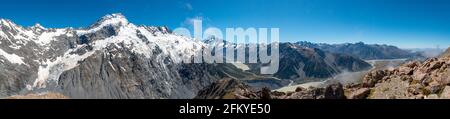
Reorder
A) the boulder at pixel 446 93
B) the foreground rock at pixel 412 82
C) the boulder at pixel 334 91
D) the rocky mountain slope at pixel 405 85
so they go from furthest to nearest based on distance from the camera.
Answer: the boulder at pixel 334 91, the rocky mountain slope at pixel 405 85, the foreground rock at pixel 412 82, the boulder at pixel 446 93

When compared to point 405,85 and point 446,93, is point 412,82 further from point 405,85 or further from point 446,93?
point 446,93

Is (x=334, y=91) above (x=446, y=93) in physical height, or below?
below

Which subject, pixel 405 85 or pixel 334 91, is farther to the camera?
pixel 334 91

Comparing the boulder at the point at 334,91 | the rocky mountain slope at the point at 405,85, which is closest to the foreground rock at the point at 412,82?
the rocky mountain slope at the point at 405,85

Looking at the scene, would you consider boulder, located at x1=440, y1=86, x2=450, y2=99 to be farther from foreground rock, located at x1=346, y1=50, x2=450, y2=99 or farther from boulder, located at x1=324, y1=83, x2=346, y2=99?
boulder, located at x1=324, y1=83, x2=346, y2=99

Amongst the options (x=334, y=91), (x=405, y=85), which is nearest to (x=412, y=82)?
(x=405, y=85)

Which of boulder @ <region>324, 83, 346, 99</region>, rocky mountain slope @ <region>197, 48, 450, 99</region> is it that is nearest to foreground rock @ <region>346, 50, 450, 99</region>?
rocky mountain slope @ <region>197, 48, 450, 99</region>

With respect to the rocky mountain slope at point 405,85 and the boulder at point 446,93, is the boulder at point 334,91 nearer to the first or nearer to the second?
the rocky mountain slope at point 405,85
